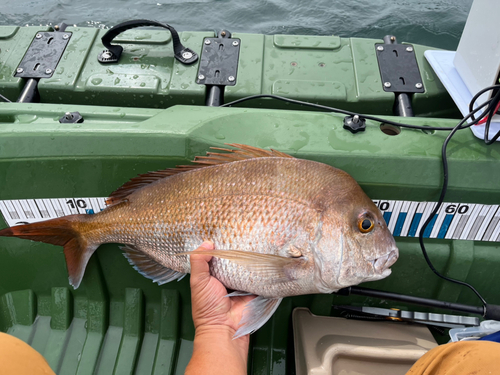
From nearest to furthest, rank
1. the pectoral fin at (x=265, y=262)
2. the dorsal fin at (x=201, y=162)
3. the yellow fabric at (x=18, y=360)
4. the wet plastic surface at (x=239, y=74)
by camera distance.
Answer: the yellow fabric at (x=18, y=360) → the pectoral fin at (x=265, y=262) → the dorsal fin at (x=201, y=162) → the wet plastic surface at (x=239, y=74)

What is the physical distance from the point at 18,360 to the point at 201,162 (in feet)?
3.08

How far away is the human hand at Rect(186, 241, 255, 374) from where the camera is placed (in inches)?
56.7

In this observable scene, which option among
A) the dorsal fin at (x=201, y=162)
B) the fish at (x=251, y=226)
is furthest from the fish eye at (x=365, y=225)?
the dorsal fin at (x=201, y=162)

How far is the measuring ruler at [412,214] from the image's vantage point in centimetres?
166

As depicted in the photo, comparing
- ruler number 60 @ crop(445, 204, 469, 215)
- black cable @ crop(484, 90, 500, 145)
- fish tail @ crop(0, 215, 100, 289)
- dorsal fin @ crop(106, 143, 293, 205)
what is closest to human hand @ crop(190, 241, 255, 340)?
dorsal fin @ crop(106, 143, 293, 205)

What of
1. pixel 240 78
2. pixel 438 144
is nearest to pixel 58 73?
pixel 240 78

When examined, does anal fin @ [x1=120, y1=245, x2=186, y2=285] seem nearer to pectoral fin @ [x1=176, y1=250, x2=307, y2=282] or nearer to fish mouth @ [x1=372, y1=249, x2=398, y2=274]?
pectoral fin @ [x1=176, y1=250, x2=307, y2=282]

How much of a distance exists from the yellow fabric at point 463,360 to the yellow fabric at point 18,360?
115 centimetres

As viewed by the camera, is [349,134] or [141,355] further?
[141,355]

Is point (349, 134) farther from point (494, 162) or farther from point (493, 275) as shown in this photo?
point (493, 275)

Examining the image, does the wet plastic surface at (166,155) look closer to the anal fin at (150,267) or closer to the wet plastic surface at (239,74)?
the wet plastic surface at (239,74)

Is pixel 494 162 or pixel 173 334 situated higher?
pixel 494 162

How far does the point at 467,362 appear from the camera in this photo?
3.33ft

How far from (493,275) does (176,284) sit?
168cm
